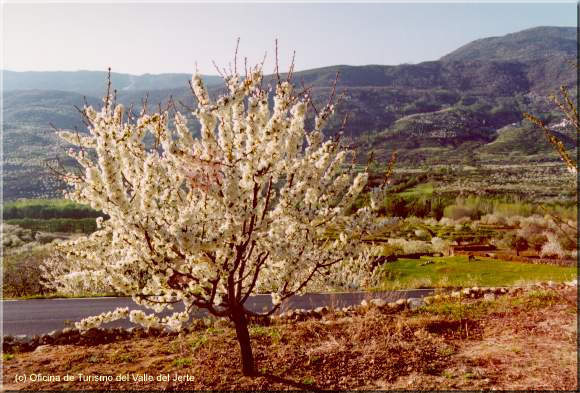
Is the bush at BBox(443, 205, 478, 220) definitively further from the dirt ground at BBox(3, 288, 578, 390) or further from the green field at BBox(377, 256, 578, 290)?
the dirt ground at BBox(3, 288, 578, 390)

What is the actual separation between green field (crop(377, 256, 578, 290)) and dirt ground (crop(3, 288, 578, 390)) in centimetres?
1032

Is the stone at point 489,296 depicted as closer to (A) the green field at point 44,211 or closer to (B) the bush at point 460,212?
(B) the bush at point 460,212

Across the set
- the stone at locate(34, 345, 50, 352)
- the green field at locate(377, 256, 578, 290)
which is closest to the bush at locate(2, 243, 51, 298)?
the stone at locate(34, 345, 50, 352)

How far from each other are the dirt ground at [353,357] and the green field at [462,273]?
33.8 feet

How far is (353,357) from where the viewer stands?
27.7 feet

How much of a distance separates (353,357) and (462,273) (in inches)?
797

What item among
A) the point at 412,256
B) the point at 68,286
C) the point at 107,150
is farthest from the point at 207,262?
the point at 412,256

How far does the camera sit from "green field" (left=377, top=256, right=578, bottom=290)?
2184cm

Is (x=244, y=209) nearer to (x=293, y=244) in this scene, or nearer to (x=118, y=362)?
(x=293, y=244)

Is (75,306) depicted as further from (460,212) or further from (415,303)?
(460,212)

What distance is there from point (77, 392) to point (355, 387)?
4.89 metres

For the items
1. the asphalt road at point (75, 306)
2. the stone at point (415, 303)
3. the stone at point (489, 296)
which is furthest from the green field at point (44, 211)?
the stone at point (489, 296)

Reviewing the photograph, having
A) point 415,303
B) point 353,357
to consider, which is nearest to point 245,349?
point 353,357

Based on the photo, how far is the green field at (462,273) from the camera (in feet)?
71.7
